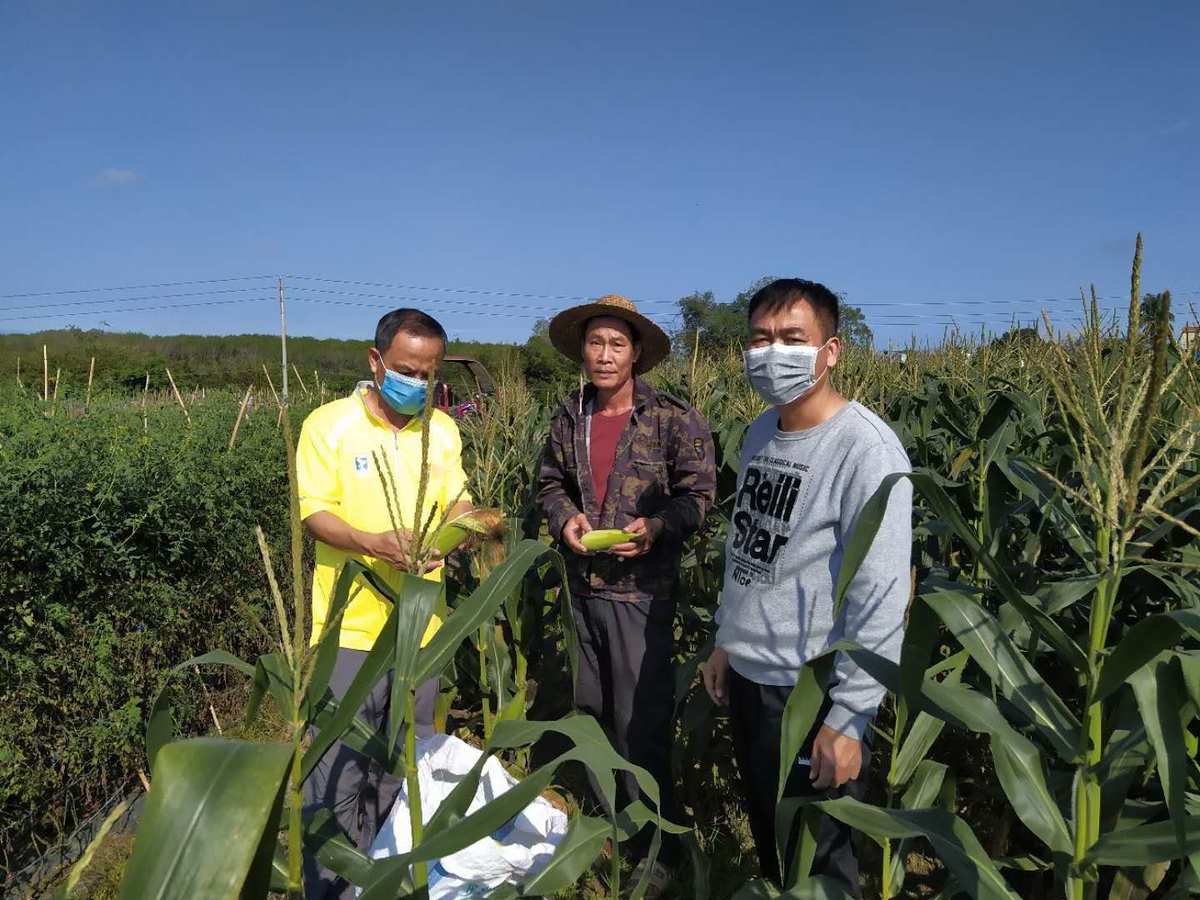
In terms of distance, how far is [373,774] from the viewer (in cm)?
278

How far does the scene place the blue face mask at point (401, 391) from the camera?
8.63ft

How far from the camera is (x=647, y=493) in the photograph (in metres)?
3.10

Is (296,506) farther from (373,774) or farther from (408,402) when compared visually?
(373,774)

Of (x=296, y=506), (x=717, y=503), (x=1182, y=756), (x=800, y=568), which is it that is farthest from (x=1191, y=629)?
(x=717, y=503)

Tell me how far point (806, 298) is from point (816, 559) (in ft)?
2.44

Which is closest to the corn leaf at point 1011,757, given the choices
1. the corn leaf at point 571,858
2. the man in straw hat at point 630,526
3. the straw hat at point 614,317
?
the corn leaf at point 571,858

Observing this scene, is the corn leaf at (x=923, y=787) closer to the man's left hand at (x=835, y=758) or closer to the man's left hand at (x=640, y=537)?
the man's left hand at (x=835, y=758)

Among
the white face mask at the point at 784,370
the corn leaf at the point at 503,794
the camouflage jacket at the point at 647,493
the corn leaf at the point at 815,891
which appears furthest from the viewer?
the camouflage jacket at the point at 647,493

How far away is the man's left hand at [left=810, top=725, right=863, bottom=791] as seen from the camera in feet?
6.35

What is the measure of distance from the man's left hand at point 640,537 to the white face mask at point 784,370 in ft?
2.87

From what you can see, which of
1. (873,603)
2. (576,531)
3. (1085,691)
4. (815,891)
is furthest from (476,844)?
(1085,691)

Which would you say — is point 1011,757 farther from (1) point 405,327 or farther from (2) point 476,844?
(1) point 405,327

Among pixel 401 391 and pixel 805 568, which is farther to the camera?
pixel 401 391

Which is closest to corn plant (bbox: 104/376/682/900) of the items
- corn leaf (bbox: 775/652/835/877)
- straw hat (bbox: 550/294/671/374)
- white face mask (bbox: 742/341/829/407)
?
corn leaf (bbox: 775/652/835/877)
